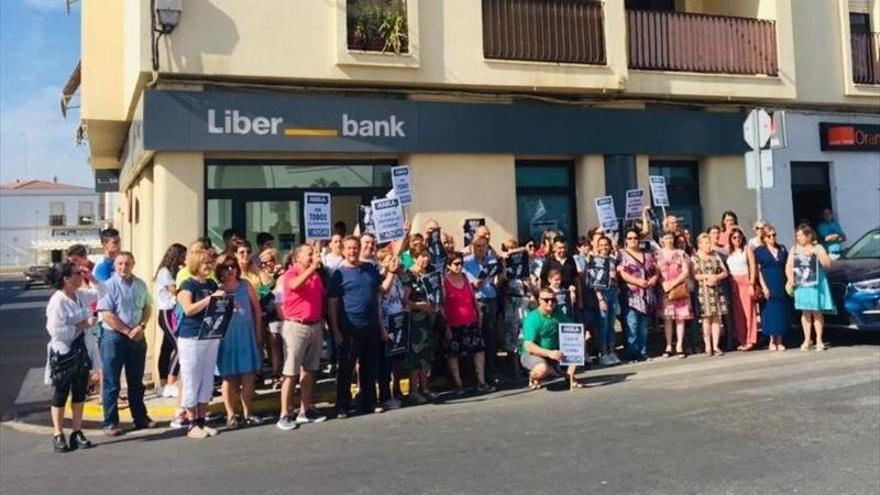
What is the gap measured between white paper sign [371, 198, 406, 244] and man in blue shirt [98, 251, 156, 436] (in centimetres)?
273

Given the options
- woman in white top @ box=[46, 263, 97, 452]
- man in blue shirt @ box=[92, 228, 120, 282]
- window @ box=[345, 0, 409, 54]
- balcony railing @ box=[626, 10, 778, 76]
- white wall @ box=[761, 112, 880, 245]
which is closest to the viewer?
woman in white top @ box=[46, 263, 97, 452]

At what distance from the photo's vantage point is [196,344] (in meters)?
7.31

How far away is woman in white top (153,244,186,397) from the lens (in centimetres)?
846

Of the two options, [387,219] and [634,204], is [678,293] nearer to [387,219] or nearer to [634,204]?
[634,204]

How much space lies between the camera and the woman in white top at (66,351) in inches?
277

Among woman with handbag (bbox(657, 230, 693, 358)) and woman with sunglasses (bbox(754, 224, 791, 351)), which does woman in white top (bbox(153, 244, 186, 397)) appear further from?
woman with sunglasses (bbox(754, 224, 791, 351))

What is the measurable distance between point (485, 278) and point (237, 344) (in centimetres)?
327

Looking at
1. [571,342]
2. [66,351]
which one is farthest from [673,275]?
[66,351]

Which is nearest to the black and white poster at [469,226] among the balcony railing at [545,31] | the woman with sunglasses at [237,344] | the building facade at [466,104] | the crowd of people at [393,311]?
the building facade at [466,104]

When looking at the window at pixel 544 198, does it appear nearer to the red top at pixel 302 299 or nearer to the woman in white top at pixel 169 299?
the red top at pixel 302 299

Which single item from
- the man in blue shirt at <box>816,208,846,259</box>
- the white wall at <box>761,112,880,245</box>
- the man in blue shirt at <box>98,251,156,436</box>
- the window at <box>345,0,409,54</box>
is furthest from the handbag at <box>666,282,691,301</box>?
the man in blue shirt at <box>98,251,156,436</box>

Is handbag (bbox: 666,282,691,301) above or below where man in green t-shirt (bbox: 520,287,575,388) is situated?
above

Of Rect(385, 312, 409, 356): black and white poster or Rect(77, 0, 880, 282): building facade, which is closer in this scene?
Rect(385, 312, 409, 356): black and white poster

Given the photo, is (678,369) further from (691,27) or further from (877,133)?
(877,133)
